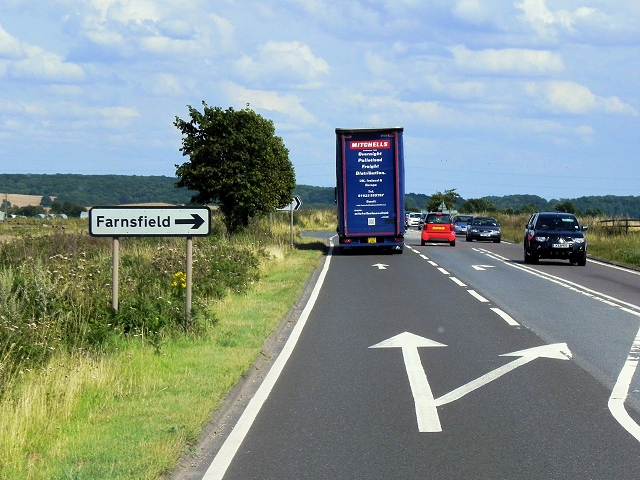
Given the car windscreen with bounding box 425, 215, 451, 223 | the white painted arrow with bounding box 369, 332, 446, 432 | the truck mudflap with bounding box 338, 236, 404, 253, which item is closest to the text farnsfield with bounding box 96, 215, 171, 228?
the white painted arrow with bounding box 369, 332, 446, 432

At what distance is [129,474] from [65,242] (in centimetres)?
1679

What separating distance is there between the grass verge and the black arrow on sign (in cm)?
143

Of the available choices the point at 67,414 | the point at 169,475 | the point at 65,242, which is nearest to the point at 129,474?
the point at 169,475

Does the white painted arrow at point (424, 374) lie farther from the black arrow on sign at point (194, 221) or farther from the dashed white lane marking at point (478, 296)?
the dashed white lane marking at point (478, 296)

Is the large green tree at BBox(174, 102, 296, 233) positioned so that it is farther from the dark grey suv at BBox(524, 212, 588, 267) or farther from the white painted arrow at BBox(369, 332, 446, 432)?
the white painted arrow at BBox(369, 332, 446, 432)

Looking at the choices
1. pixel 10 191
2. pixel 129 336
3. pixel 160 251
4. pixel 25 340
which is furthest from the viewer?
pixel 10 191

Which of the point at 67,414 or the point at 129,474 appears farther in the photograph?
the point at 67,414

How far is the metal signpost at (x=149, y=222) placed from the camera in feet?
41.4

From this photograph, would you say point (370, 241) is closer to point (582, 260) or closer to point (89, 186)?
point (582, 260)

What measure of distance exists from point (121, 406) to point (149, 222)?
16.8 feet

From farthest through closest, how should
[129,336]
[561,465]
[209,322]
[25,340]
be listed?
[209,322]
[129,336]
[25,340]
[561,465]

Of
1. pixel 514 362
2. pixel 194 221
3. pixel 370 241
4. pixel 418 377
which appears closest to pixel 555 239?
pixel 370 241

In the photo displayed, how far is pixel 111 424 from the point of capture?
7.24m

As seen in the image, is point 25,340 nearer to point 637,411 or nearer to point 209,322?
point 209,322
